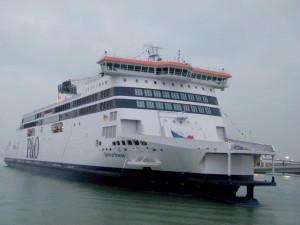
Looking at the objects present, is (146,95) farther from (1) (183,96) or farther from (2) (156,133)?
(2) (156,133)

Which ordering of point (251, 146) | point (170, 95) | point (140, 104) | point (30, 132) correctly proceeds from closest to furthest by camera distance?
point (251, 146)
point (140, 104)
point (170, 95)
point (30, 132)

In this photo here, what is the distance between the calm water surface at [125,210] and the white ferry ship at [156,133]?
1.31 metres

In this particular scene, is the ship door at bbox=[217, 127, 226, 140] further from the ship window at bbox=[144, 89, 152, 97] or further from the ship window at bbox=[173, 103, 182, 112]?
the ship window at bbox=[144, 89, 152, 97]

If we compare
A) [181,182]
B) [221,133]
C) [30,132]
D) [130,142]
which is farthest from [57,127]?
[181,182]

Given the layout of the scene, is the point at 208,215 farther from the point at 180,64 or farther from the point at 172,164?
the point at 180,64

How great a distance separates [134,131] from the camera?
25.0 metres

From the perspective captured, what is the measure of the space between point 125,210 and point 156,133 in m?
7.48

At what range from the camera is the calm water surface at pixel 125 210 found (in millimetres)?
16141

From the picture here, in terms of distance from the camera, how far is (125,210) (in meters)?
17.9

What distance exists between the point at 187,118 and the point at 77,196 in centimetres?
855

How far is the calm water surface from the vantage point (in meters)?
16.1

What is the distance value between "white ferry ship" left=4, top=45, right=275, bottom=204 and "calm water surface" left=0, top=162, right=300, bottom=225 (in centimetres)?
131

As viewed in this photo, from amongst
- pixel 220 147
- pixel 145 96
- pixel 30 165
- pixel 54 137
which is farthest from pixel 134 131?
pixel 30 165

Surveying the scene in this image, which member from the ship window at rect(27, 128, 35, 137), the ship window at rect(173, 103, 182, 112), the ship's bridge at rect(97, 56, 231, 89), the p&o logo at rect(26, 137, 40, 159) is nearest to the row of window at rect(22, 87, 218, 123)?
the ship window at rect(173, 103, 182, 112)
